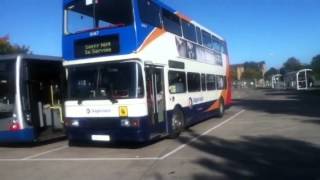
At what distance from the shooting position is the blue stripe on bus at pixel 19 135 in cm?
1464

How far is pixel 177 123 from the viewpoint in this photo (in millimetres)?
15859

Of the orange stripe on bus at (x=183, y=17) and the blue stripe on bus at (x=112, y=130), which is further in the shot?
the orange stripe on bus at (x=183, y=17)

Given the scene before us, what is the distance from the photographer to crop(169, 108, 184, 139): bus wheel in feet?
50.9

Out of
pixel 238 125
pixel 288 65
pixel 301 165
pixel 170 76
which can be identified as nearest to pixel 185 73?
pixel 170 76

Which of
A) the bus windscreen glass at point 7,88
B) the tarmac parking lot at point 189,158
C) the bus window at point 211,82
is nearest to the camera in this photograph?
the tarmac parking lot at point 189,158

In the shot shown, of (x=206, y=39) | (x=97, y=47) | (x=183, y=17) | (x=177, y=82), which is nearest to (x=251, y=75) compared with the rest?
(x=206, y=39)

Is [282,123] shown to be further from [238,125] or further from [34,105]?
[34,105]

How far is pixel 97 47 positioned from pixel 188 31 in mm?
5311

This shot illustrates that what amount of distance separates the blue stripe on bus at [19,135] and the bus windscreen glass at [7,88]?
515 mm

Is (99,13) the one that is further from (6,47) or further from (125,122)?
(6,47)

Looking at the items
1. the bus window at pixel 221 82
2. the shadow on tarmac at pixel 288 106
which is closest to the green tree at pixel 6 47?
the shadow on tarmac at pixel 288 106

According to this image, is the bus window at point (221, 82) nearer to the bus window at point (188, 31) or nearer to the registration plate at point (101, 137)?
the bus window at point (188, 31)

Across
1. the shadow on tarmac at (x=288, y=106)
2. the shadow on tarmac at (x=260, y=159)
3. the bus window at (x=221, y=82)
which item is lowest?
the shadow on tarmac at (x=260, y=159)

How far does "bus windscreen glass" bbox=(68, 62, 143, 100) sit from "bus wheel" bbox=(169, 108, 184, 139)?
107 inches
